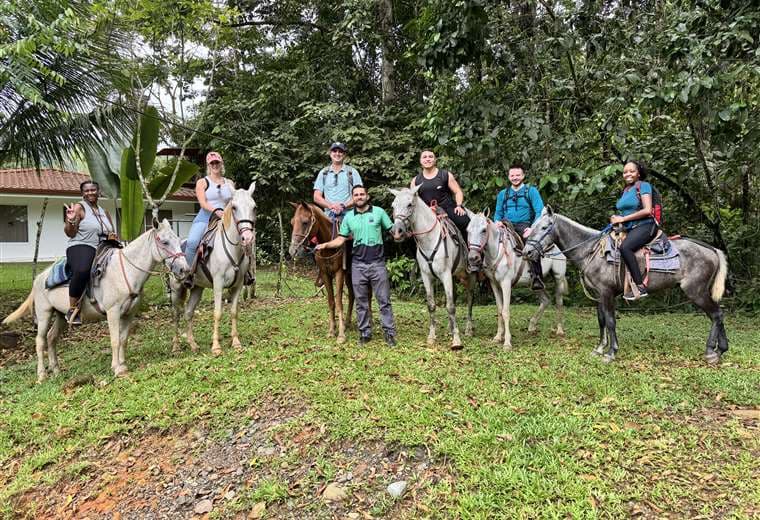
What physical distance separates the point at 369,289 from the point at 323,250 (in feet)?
2.83

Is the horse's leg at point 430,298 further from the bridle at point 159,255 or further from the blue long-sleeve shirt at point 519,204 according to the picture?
the bridle at point 159,255

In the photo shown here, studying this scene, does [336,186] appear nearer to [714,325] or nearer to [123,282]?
[123,282]

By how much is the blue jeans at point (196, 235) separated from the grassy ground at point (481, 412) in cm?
149

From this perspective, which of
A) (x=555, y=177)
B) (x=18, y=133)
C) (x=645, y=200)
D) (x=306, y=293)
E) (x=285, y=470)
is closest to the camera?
(x=285, y=470)

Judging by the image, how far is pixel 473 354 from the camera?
6.06 m

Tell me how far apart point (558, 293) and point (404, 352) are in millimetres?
3478

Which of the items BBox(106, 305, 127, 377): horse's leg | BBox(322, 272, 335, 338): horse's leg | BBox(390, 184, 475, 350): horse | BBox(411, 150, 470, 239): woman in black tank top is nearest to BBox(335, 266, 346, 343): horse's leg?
BBox(322, 272, 335, 338): horse's leg

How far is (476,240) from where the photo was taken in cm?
605

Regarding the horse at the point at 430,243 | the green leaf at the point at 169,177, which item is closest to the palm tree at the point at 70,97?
the green leaf at the point at 169,177

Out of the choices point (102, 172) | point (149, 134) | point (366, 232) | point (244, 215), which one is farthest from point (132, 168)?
point (366, 232)

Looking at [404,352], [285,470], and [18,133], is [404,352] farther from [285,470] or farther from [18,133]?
[18,133]

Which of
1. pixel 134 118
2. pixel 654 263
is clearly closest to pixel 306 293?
pixel 134 118

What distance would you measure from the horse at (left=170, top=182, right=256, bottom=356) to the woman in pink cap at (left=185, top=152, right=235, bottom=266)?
31cm

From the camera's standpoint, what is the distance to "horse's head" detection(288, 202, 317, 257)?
20.0 feet
